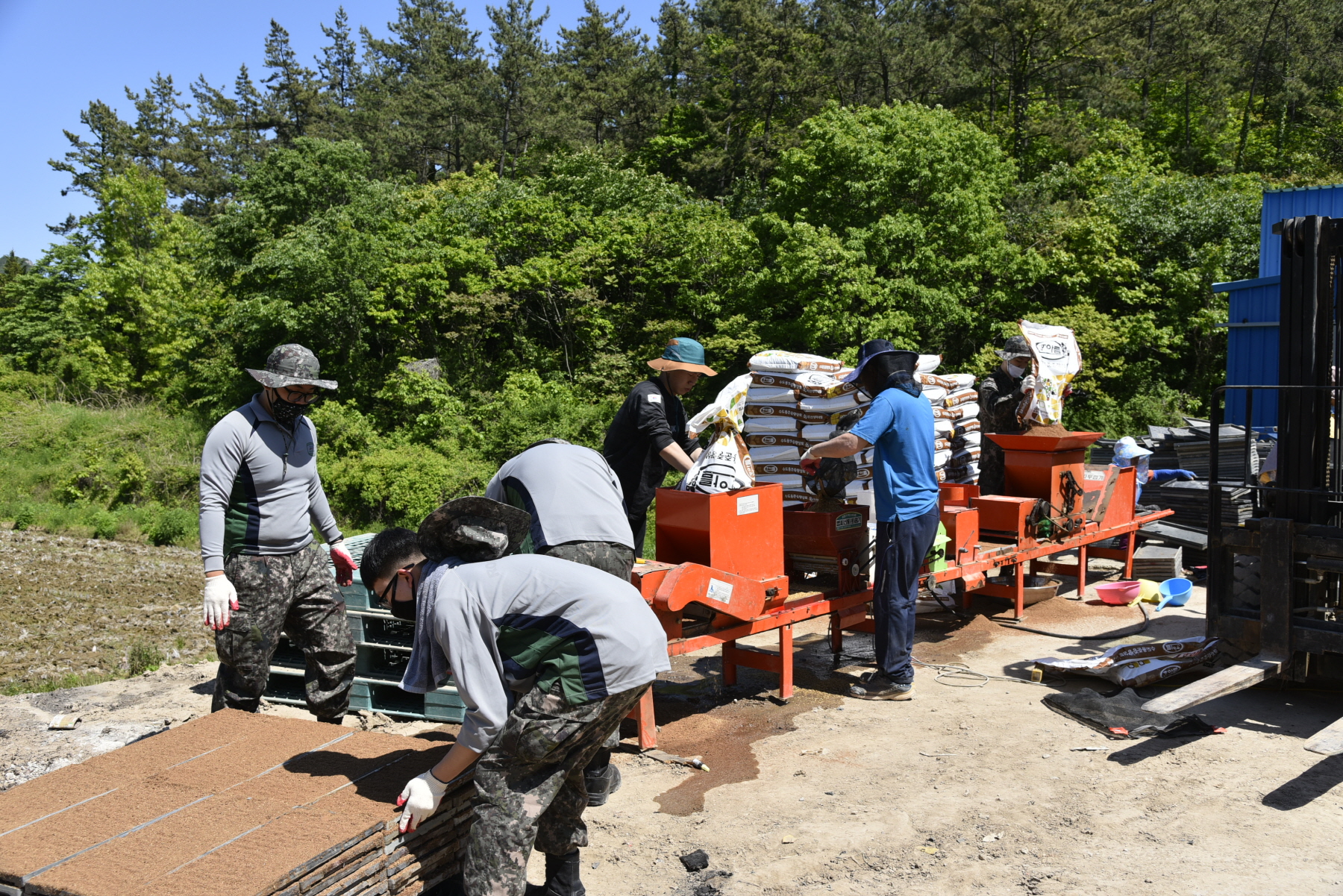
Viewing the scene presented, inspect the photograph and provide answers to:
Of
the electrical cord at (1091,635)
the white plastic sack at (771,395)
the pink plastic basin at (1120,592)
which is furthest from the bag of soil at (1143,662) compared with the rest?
the white plastic sack at (771,395)

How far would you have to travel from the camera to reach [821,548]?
6.39 meters

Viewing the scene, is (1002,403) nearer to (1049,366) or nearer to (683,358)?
(1049,366)

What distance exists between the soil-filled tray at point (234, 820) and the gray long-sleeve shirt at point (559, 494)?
3.42ft

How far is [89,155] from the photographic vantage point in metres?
46.8

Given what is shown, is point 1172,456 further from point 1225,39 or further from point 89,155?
point 89,155

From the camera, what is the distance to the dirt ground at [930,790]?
12.9ft

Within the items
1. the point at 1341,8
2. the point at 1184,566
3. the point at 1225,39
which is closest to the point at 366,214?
the point at 1184,566

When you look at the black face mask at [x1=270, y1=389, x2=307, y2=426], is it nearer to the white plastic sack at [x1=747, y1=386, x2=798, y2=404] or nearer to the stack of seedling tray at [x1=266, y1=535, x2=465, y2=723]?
the stack of seedling tray at [x1=266, y1=535, x2=465, y2=723]

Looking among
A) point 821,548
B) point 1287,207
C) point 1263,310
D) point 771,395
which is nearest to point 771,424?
point 771,395

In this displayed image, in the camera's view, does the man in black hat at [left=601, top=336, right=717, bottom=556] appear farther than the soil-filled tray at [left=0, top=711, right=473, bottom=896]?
Yes

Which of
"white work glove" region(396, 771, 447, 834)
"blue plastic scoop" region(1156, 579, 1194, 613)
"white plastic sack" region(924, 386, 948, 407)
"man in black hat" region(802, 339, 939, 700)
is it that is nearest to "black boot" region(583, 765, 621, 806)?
"white work glove" region(396, 771, 447, 834)

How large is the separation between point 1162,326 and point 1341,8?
21.3m

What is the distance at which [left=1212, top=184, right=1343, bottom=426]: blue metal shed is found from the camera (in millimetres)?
14133

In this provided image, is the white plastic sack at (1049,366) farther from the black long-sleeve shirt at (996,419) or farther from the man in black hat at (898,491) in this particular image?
the man in black hat at (898,491)
